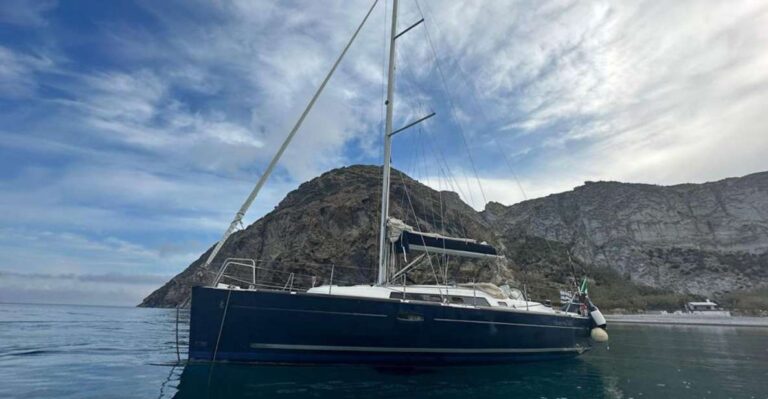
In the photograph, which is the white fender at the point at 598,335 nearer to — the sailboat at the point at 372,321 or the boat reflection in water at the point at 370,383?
the sailboat at the point at 372,321

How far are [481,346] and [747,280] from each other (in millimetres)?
91755

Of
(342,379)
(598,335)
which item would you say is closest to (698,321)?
(598,335)

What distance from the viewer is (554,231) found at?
345ft

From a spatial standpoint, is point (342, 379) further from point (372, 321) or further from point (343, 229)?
point (343, 229)

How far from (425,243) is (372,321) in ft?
15.8

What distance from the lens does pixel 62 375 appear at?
11000 mm

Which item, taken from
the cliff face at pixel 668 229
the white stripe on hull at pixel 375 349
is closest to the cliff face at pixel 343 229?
the white stripe on hull at pixel 375 349

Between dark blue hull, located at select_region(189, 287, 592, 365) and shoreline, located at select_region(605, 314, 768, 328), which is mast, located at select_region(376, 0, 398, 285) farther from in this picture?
shoreline, located at select_region(605, 314, 768, 328)

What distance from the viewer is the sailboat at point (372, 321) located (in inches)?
Answer: 429

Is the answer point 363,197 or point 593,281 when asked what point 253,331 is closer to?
point 363,197

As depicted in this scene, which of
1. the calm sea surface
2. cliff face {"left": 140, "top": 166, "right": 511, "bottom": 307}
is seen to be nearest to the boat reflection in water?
the calm sea surface

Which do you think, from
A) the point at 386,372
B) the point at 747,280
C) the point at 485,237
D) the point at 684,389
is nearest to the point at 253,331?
the point at 386,372

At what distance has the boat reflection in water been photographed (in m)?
9.35

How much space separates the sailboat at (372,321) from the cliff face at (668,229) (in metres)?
85.8
